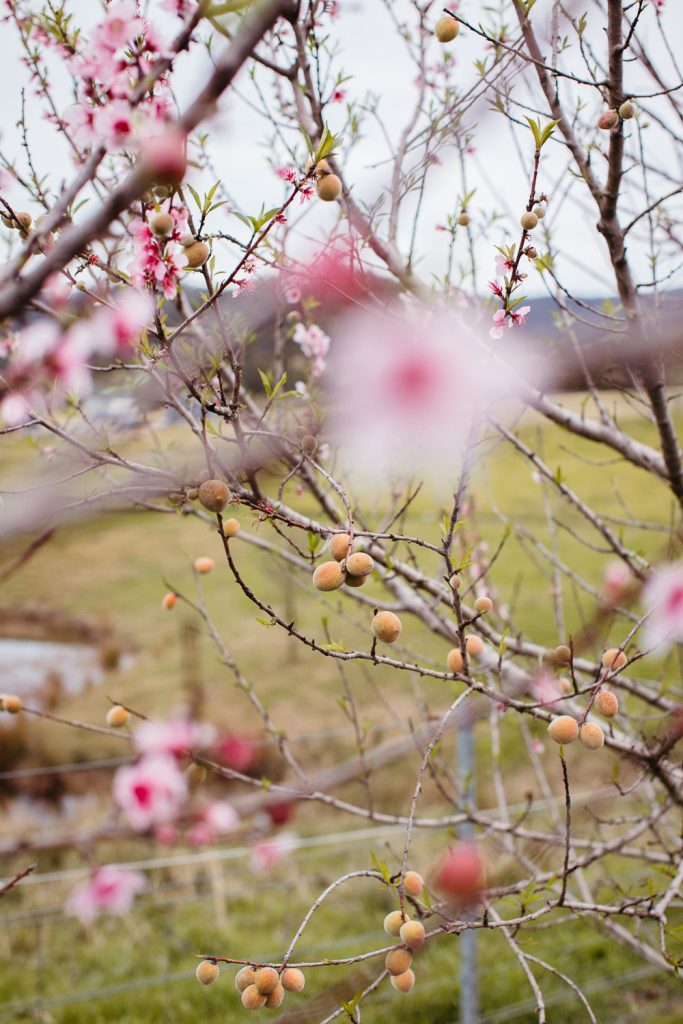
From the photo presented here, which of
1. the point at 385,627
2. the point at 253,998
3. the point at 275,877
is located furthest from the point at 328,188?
the point at 275,877

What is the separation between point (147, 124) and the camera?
528 millimetres

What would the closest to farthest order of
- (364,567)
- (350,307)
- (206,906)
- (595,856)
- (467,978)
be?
(364,567), (595,856), (350,307), (467,978), (206,906)

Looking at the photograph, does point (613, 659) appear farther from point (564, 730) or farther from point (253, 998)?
point (253, 998)

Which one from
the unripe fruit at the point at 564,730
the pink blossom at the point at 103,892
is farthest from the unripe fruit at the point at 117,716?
the unripe fruit at the point at 564,730

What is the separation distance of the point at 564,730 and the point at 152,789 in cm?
57

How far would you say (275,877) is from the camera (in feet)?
15.7

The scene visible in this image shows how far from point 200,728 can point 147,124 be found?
2.65ft

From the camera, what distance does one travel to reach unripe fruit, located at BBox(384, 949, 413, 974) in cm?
92

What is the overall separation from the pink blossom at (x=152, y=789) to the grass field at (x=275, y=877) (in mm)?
124

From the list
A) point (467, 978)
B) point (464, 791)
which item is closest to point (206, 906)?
point (467, 978)

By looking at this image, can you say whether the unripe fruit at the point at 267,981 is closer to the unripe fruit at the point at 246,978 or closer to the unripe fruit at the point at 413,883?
the unripe fruit at the point at 246,978

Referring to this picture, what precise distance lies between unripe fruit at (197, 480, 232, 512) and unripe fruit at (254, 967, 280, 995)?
595 millimetres

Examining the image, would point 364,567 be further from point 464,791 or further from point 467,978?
point 467,978

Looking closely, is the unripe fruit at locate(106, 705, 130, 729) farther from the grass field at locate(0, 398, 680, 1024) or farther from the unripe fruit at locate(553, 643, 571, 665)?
the unripe fruit at locate(553, 643, 571, 665)
